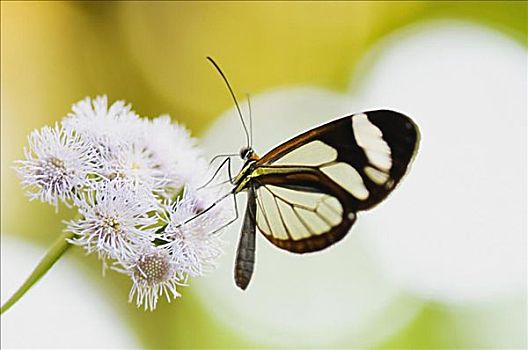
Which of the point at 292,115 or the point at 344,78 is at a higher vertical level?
the point at 344,78

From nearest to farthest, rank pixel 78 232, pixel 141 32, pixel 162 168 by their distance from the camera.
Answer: pixel 78 232 < pixel 162 168 < pixel 141 32

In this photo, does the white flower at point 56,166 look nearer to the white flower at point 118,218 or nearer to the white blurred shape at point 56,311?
the white flower at point 118,218

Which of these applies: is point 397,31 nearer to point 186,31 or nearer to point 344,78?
point 344,78

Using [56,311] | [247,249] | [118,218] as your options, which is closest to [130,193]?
[118,218]

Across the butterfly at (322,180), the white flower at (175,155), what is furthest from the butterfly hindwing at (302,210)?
the white flower at (175,155)

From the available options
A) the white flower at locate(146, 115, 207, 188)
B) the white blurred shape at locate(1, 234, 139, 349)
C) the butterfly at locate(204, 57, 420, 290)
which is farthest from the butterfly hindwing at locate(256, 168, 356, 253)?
the white blurred shape at locate(1, 234, 139, 349)

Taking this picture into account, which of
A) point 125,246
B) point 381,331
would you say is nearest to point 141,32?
point 381,331

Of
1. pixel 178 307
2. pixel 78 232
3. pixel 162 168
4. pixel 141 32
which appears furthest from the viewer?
pixel 141 32
